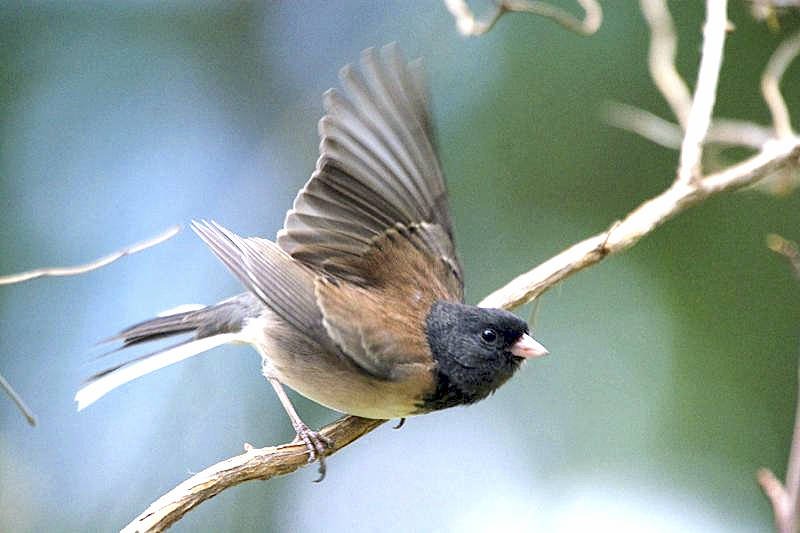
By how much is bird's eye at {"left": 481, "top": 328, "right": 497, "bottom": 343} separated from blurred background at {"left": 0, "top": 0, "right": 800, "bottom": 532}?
1.52 m

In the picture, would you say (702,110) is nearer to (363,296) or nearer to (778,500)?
(363,296)

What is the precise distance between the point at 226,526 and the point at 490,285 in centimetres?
164

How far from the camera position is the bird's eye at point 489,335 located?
284cm

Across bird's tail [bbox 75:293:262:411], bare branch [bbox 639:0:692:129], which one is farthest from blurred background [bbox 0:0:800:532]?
bare branch [bbox 639:0:692:129]

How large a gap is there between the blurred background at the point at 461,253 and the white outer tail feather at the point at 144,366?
816 mm

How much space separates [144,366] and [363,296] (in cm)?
69

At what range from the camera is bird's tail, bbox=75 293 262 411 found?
300 centimetres

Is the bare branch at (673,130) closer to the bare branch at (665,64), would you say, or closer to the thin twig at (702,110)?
the bare branch at (665,64)

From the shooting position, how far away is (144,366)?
2.98m

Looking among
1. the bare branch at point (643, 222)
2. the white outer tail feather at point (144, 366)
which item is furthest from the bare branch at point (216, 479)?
the bare branch at point (643, 222)

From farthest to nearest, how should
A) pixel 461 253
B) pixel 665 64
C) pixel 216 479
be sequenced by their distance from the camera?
pixel 461 253 → pixel 665 64 → pixel 216 479

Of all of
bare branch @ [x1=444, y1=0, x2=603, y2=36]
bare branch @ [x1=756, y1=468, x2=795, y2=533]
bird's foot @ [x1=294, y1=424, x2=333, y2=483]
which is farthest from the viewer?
bare branch @ [x1=444, y1=0, x2=603, y2=36]

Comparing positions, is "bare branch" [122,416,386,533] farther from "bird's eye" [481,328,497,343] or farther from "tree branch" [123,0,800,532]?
"bird's eye" [481,328,497,343]

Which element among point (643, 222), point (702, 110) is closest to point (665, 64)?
point (702, 110)
